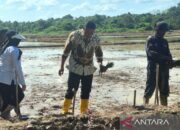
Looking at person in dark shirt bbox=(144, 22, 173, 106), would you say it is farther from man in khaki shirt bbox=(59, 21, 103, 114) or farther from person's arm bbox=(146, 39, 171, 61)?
man in khaki shirt bbox=(59, 21, 103, 114)

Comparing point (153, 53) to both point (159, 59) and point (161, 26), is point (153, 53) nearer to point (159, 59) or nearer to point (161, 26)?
point (159, 59)

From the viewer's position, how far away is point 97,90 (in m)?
13.0

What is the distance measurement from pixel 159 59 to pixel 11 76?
9.36ft

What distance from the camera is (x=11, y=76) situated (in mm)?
7961

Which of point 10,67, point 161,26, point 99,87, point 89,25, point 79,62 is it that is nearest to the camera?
point 10,67

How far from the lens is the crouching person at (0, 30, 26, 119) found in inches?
308

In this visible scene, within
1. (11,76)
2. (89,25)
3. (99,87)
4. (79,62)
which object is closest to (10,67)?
(11,76)

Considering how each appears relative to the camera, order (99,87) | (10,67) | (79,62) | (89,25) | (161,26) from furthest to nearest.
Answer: (99,87) < (161,26) < (79,62) < (89,25) < (10,67)

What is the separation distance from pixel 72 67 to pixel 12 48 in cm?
122

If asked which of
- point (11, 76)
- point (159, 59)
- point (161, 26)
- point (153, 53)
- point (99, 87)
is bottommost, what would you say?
point (99, 87)

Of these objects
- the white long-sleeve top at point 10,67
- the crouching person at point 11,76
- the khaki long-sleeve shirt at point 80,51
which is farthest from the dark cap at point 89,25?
the white long-sleeve top at point 10,67

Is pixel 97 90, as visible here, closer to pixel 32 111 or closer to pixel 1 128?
pixel 32 111

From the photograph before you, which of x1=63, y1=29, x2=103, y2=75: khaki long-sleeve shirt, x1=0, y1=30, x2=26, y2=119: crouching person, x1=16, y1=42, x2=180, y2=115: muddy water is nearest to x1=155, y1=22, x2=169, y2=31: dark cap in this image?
x1=63, y1=29, x2=103, y2=75: khaki long-sleeve shirt

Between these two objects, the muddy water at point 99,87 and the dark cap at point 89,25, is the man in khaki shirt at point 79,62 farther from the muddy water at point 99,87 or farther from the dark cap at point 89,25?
the muddy water at point 99,87
